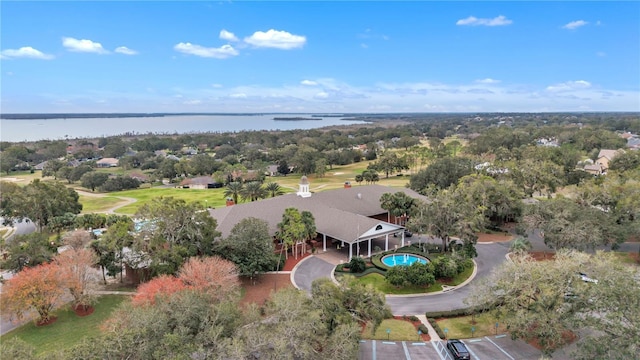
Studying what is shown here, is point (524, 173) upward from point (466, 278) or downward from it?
upward

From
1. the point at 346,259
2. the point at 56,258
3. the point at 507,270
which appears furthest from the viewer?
the point at 346,259

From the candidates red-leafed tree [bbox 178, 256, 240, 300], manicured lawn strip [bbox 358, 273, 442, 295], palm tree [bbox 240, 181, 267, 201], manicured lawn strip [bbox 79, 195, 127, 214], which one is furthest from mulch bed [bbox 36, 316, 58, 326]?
manicured lawn strip [bbox 79, 195, 127, 214]

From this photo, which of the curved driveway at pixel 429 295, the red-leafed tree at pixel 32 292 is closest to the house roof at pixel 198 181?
the curved driveway at pixel 429 295

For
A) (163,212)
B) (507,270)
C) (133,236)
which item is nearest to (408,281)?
(507,270)

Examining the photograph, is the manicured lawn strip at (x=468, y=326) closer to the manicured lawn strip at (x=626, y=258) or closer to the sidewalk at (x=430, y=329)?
the sidewalk at (x=430, y=329)

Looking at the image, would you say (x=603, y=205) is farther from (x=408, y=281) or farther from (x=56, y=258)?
(x=56, y=258)

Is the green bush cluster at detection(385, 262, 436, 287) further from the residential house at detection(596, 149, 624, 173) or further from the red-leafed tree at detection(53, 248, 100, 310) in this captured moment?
the residential house at detection(596, 149, 624, 173)
